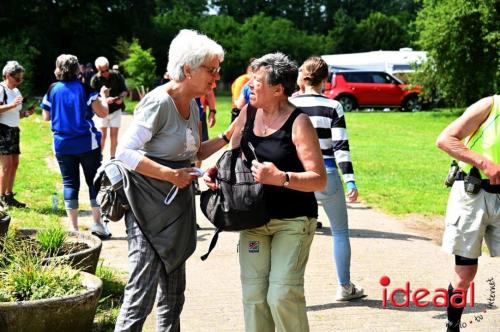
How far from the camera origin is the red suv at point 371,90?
3222cm

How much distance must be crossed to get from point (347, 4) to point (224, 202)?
92.5m

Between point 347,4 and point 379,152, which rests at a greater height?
point 347,4

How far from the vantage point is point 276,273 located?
4.06 metres

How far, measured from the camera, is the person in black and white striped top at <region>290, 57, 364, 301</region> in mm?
5785

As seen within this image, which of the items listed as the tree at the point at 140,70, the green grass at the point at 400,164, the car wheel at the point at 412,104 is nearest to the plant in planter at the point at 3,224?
the green grass at the point at 400,164

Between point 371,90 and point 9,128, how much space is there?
969 inches

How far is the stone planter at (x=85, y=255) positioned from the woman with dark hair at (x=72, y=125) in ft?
4.56

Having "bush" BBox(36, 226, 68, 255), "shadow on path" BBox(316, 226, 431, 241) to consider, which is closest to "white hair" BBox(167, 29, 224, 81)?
"bush" BBox(36, 226, 68, 255)

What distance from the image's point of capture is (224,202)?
4.03 meters

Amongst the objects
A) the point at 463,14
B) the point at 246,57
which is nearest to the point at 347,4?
the point at 246,57

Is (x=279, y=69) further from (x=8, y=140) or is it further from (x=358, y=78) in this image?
(x=358, y=78)

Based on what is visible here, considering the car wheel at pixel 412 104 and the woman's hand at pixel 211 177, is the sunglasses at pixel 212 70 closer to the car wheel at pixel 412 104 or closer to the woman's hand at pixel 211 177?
the woman's hand at pixel 211 177

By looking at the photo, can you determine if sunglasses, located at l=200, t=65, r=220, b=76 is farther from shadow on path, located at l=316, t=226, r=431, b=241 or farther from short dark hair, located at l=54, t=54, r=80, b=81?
shadow on path, located at l=316, t=226, r=431, b=241

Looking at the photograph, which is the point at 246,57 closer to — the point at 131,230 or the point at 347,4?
the point at 347,4
